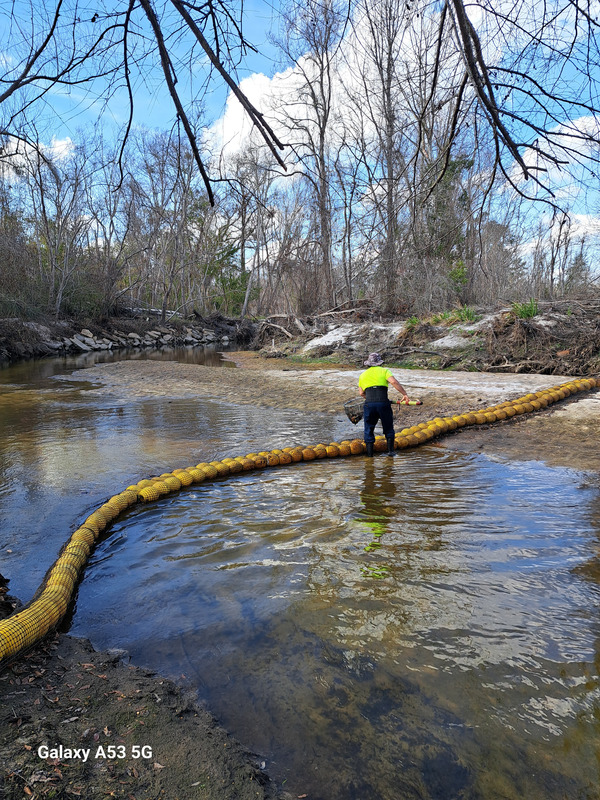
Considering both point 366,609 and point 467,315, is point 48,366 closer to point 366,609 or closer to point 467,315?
point 467,315

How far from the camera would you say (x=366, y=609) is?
3006 mm

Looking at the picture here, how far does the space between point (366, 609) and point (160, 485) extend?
9.71 ft

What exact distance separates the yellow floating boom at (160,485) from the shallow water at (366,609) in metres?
Result: 0.15

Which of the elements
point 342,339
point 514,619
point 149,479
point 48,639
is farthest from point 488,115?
point 342,339

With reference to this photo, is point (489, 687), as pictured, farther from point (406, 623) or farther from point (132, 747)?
point (132, 747)

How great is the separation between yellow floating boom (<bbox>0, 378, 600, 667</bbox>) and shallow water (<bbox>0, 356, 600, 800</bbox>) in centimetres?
15

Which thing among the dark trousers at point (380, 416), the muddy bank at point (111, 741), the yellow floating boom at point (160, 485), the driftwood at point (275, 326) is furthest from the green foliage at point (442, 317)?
the muddy bank at point (111, 741)

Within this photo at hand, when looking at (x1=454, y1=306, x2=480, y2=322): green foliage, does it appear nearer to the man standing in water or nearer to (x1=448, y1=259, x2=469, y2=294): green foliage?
(x1=448, y1=259, x2=469, y2=294): green foliage

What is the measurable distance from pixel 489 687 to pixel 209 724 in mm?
1296

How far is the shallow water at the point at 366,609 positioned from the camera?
2.01 meters

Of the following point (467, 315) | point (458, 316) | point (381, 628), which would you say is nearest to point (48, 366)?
point (458, 316)

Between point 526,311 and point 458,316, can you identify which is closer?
point 526,311

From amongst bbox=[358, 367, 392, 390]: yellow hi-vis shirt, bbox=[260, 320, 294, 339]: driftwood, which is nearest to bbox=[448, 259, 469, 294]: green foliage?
bbox=[260, 320, 294, 339]: driftwood

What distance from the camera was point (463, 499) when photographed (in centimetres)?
485
